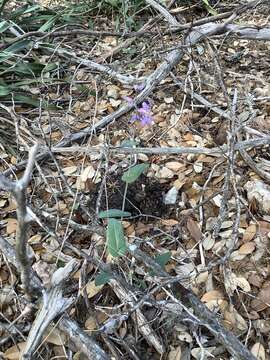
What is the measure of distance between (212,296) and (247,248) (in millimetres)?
179

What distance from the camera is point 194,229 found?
1.59 metres

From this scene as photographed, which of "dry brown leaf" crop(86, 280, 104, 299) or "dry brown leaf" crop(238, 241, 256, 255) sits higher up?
"dry brown leaf" crop(86, 280, 104, 299)

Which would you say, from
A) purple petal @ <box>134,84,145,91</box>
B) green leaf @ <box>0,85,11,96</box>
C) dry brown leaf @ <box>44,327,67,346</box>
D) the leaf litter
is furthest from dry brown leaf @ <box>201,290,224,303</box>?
green leaf @ <box>0,85,11,96</box>

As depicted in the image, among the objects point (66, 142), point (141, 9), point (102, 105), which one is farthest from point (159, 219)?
point (141, 9)

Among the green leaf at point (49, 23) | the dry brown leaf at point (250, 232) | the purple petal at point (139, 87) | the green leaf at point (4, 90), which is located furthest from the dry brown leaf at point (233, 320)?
the green leaf at point (49, 23)

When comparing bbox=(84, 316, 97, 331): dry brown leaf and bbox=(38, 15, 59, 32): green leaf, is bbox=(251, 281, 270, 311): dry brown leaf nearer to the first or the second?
bbox=(84, 316, 97, 331): dry brown leaf

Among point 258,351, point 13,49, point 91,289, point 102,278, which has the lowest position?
point 258,351

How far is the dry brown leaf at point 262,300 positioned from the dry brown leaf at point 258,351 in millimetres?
102

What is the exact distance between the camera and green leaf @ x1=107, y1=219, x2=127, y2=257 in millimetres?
1261

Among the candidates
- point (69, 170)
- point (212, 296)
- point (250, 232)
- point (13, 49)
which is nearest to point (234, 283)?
point (212, 296)

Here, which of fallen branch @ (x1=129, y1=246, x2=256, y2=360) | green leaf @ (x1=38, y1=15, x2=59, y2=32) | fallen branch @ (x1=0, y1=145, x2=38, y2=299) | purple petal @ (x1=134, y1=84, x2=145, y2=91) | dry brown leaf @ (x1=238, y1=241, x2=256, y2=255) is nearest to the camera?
fallen branch @ (x1=0, y1=145, x2=38, y2=299)

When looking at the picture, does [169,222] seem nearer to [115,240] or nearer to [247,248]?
[247,248]

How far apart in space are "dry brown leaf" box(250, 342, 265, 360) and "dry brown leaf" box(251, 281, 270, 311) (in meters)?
0.10

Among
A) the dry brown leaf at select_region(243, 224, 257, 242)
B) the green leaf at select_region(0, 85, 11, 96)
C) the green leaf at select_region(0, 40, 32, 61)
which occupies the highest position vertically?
the green leaf at select_region(0, 40, 32, 61)
